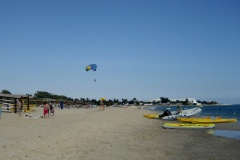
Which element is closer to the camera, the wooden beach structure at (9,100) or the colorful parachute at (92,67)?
the wooden beach structure at (9,100)

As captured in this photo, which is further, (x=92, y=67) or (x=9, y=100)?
(x=92, y=67)

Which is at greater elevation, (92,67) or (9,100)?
(92,67)

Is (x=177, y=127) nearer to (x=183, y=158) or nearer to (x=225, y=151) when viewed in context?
(x=225, y=151)

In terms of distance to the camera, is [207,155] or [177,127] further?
[177,127]

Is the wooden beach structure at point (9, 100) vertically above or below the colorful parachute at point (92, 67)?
below

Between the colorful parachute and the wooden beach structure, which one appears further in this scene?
the colorful parachute

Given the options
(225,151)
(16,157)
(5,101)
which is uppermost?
(5,101)

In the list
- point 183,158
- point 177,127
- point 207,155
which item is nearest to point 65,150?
point 183,158

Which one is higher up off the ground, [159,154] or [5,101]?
Result: [5,101]

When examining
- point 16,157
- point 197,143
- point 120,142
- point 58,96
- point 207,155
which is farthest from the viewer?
point 58,96

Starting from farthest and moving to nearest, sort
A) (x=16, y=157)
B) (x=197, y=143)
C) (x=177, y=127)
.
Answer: (x=177, y=127)
(x=197, y=143)
(x=16, y=157)

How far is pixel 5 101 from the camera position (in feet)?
126

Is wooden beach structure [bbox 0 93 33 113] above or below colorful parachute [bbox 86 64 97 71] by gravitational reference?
below

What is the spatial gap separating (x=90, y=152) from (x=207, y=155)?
5.22 metres
